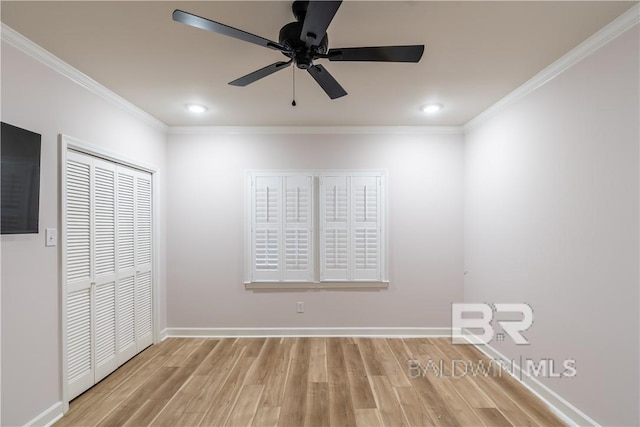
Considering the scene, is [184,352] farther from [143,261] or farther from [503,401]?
[503,401]

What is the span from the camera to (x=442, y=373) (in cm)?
286

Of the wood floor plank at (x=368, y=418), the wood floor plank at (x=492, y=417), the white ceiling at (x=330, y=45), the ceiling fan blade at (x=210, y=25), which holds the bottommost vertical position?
the wood floor plank at (x=492, y=417)

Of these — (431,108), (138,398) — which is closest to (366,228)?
(431,108)

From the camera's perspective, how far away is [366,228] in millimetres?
3744

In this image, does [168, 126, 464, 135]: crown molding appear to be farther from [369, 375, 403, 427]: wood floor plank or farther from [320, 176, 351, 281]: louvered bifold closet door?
[369, 375, 403, 427]: wood floor plank

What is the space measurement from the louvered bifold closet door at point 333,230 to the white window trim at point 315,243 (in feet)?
0.20

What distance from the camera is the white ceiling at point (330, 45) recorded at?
1688 mm

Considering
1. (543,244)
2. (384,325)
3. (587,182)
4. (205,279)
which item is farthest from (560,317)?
(205,279)

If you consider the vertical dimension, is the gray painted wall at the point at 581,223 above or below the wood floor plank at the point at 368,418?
above

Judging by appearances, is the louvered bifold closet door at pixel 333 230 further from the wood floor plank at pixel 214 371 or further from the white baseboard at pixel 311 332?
the wood floor plank at pixel 214 371

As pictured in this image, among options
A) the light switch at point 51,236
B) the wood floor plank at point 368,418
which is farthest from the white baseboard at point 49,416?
the wood floor plank at point 368,418

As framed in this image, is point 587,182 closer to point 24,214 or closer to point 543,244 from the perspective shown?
point 543,244

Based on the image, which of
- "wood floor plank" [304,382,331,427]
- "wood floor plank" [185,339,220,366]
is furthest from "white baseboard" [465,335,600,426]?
"wood floor plank" [185,339,220,366]

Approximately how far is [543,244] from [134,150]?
384 cm
